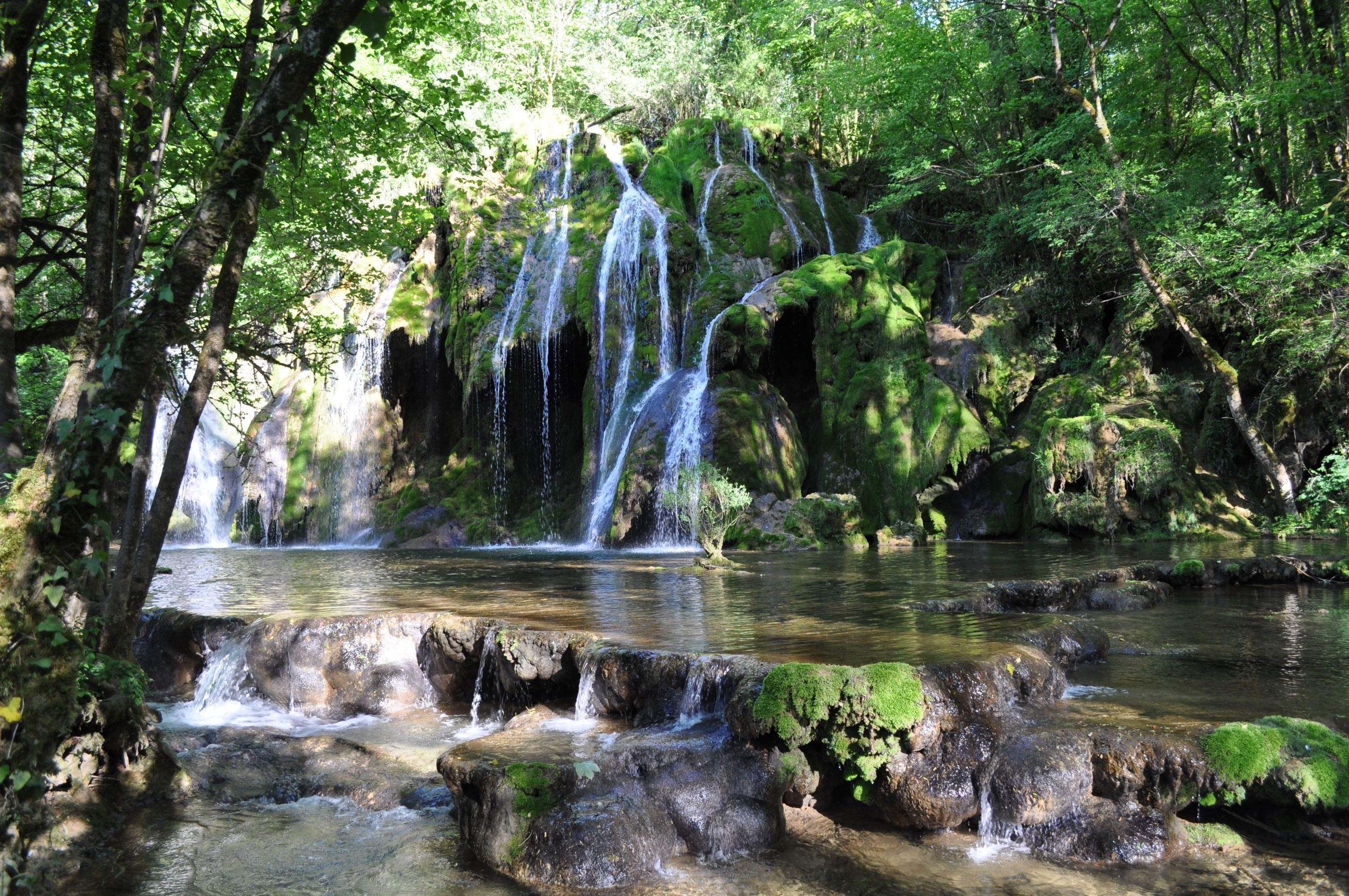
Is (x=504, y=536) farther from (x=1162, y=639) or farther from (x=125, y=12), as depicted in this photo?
(x=125, y=12)

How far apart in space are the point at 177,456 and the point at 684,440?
573 inches

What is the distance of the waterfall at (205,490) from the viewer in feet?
82.2

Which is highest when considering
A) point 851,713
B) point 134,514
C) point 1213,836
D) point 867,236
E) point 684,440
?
point 867,236

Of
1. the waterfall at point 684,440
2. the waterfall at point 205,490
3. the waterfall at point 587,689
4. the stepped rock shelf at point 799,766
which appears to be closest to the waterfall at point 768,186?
the waterfall at point 684,440

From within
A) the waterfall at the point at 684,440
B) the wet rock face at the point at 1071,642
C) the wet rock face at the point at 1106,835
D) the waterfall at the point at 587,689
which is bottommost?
the wet rock face at the point at 1106,835

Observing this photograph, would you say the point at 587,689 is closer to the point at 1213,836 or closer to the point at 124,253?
the point at 1213,836

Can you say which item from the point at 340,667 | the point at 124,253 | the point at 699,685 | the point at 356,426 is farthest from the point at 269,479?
the point at 699,685

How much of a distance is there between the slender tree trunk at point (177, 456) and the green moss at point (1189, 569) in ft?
41.0

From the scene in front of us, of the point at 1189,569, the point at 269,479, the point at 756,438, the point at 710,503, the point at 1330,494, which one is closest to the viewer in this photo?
the point at 1189,569

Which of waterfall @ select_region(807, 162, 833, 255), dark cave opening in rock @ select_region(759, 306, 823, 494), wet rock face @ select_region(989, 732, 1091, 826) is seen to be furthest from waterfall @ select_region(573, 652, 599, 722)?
waterfall @ select_region(807, 162, 833, 255)

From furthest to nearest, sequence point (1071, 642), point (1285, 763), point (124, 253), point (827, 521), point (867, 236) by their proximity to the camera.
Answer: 1. point (867, 236)
2. point (827, 521)
3. point (1071, 642)
4. point (124, 253)
5. point (1285, 763)

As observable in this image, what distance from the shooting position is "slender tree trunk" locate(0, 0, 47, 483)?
3.92 m

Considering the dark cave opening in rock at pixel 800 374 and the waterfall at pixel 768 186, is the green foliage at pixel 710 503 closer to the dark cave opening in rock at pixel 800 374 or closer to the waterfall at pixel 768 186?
the dark cave opening in rock at pixel 800 374

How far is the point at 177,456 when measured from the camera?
5.11 meters
